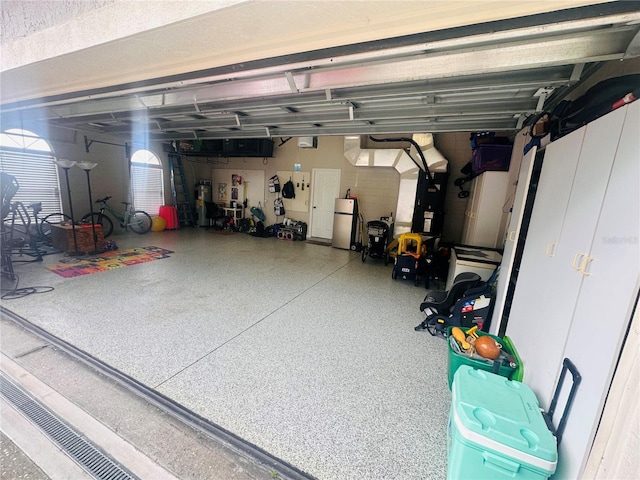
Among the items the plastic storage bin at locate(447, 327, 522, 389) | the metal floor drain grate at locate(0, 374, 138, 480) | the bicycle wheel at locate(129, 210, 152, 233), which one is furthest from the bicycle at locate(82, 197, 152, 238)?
the plastic storage bin at locate(447, 327, 522, 389)

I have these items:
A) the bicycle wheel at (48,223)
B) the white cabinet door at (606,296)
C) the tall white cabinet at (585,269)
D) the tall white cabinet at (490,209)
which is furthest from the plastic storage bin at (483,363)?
the bicycle wheel at (48,223)

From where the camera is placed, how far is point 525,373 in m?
1.53

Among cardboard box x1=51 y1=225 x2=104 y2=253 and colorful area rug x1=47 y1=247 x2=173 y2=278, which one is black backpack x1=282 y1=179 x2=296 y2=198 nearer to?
colorful area rug x1=47 y1=247 x2=173 y2=278

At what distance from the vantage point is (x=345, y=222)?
20.5 feet

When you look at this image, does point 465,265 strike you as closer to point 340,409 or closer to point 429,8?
point 340,409

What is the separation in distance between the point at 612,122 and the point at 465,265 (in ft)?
6.68

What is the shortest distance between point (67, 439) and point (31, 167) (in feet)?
19.7

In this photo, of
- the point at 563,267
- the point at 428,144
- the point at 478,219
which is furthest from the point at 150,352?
the point at 428,144

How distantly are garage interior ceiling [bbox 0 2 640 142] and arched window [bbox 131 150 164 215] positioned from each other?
232 cm

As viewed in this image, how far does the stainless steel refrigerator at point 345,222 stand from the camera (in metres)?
6.14

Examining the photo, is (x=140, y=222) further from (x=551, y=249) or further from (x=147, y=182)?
(x=551, y=249)

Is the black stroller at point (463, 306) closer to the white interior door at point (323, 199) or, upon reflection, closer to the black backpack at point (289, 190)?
the white interior door at point (323, 199)

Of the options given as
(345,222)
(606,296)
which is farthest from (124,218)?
(606,296)

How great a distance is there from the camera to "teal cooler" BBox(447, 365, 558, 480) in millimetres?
955
